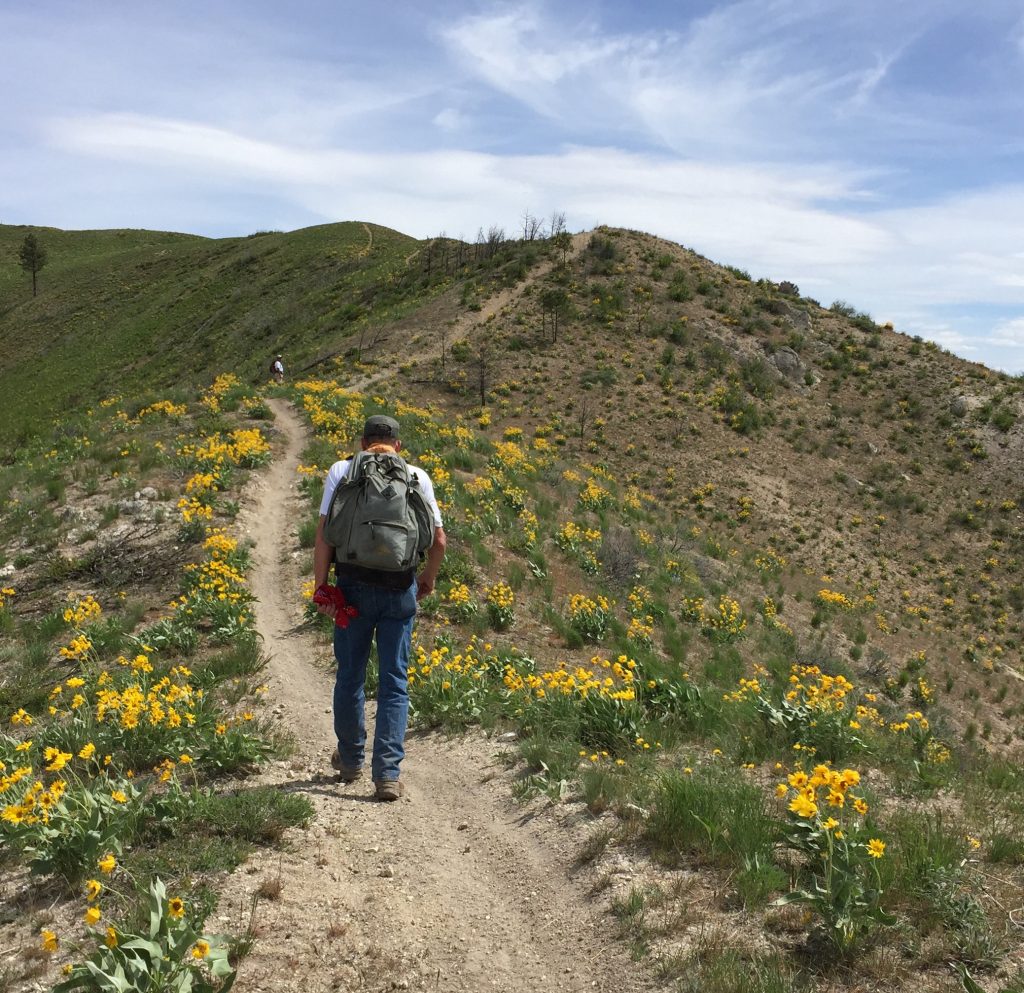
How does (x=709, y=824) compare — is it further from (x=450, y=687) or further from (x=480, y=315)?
(x=480, y=315)

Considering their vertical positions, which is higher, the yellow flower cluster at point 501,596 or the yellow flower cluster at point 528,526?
the yellow flower cluster at point 528,526

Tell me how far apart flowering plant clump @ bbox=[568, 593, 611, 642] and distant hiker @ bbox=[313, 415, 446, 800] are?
566cm

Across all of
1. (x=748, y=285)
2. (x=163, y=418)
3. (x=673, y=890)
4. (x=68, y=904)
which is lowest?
(x=68, y=904)

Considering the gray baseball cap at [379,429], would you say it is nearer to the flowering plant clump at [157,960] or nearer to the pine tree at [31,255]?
the flowering plant clump at [157,960]

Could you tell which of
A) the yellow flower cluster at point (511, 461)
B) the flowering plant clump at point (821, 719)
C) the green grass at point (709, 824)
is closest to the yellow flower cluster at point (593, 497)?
the yellow flower cluster at point (511, 461)

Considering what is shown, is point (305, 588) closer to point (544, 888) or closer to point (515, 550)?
point (515, 550)

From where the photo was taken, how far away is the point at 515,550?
12852 mm

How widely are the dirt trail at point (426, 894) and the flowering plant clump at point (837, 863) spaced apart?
921mm

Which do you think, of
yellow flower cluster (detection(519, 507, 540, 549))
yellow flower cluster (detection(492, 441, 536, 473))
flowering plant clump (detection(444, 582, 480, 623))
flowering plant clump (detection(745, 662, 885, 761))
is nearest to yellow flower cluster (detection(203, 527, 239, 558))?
flowering plant clump (detection(444, 582, 480, 623))

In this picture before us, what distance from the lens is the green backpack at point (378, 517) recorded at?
4703mm

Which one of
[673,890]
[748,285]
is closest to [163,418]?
[673,890]

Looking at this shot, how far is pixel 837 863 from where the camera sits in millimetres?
3592

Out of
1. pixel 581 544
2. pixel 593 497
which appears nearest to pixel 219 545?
pixel 581 544

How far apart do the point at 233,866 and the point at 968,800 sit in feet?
16.0
